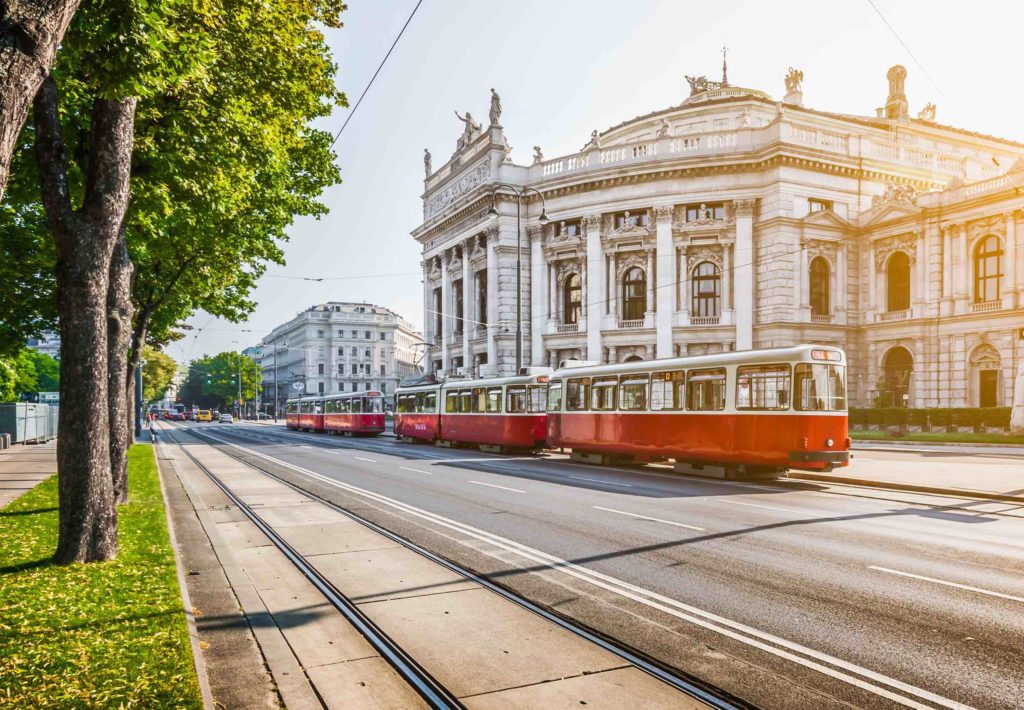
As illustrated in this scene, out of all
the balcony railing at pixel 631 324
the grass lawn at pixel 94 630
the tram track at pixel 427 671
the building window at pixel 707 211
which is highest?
the building window at pixel 707 211

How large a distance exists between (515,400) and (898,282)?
26880 millimetres

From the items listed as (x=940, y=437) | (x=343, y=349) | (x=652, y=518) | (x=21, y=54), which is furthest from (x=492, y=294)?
(x=343, y=349)

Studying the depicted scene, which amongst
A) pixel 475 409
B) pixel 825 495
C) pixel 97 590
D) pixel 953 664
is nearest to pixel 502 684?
pixel 953 664

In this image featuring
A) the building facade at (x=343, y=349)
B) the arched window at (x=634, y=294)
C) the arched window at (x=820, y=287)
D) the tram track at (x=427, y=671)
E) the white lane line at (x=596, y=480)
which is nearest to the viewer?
the tram track at (x=427, y=671)

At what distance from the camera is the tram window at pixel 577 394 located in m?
24.7

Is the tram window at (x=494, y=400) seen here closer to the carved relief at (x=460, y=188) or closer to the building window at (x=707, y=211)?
the building window at (x=707, y=211)

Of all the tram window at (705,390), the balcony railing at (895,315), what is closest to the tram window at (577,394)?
the tram window at (705,390)

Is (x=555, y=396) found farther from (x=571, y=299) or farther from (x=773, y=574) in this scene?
(x=571, y=299)

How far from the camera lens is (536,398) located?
94.0 ft

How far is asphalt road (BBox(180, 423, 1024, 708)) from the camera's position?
215 inches

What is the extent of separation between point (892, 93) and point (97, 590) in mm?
69157

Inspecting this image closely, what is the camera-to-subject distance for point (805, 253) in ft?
140

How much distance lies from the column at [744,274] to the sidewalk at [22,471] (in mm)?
35314

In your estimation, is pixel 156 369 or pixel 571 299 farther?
pixel 156 369
